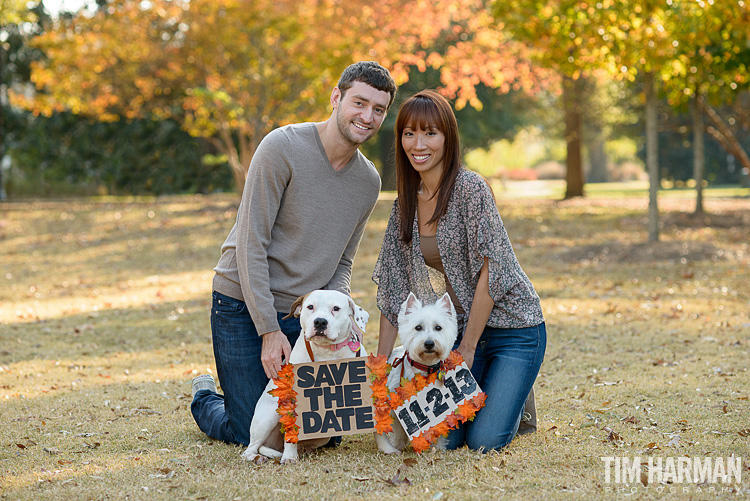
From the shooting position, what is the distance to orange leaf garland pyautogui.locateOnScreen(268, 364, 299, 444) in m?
3.89

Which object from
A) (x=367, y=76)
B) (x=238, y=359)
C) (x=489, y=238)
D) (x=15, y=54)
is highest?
(x=15, y=54)

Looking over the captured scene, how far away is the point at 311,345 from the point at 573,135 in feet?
58.4

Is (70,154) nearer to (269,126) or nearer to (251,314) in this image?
(269,126)

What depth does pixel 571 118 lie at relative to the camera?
804 inches

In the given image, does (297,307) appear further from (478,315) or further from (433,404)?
(478,315)

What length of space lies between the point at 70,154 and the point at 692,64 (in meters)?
20.1

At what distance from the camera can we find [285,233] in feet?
14.0

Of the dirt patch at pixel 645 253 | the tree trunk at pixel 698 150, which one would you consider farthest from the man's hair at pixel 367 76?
the tree trunk at pixel 698 150

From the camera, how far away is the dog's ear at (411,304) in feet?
13.0

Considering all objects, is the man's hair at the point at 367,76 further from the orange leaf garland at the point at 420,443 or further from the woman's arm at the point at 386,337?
the orange leaf garland at the point at 420,443

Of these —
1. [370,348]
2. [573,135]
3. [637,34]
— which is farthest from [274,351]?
[573,135]

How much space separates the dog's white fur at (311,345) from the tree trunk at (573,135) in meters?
16.8

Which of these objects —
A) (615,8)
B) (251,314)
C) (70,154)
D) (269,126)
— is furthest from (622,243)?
(70,154)

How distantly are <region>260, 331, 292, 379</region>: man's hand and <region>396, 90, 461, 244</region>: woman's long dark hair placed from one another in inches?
39.5
